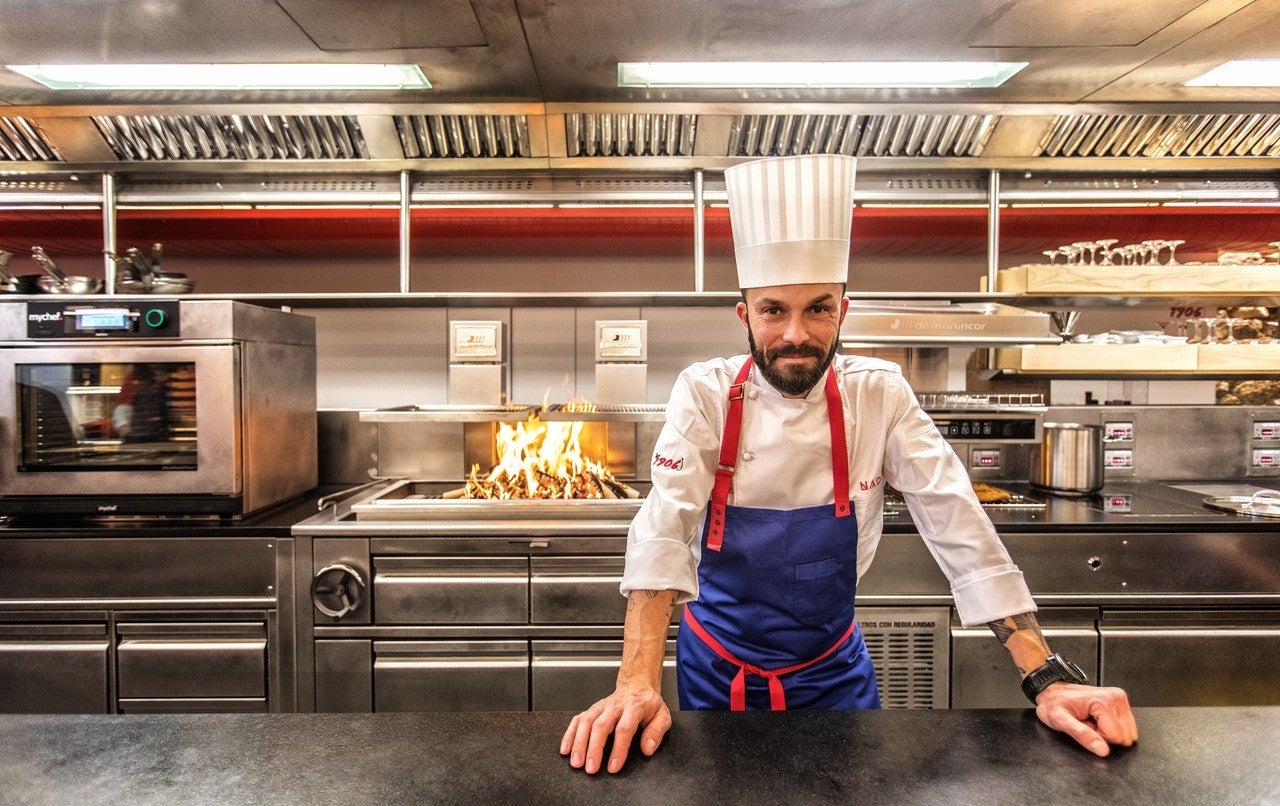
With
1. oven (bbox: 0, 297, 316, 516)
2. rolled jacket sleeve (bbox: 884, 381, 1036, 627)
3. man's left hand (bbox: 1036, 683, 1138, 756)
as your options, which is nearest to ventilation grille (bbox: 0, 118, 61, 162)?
oven (bbox: 0, 297, 316, 516)

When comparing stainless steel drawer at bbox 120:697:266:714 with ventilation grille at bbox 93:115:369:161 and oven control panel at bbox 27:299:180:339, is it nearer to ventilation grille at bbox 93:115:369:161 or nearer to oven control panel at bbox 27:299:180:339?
oven control panel at bbox 27:299:180:339

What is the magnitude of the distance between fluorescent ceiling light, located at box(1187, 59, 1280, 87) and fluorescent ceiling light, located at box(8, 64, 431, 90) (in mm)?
2938

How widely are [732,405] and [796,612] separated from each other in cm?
51

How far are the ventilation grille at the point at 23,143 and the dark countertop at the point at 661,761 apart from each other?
10.6ft

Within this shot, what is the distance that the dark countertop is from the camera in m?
0.86

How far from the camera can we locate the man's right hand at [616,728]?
3.06ft

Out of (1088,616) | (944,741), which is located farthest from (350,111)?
(1088,616)

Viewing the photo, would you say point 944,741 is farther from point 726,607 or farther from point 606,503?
point 606,503

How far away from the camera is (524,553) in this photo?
262 cm

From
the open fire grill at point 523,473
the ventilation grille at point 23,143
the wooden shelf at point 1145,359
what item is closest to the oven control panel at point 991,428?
the wooden shelf at point 1145,359

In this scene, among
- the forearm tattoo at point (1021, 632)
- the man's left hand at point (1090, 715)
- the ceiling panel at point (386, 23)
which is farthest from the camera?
the ceiling panel at point (386, 23)

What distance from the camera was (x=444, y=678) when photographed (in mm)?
2559

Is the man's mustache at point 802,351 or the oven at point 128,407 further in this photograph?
the oven at point 128,407

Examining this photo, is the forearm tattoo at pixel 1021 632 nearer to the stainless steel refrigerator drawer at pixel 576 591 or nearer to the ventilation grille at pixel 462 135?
the stainless steel refrigerator drawer at pixel 576 591
